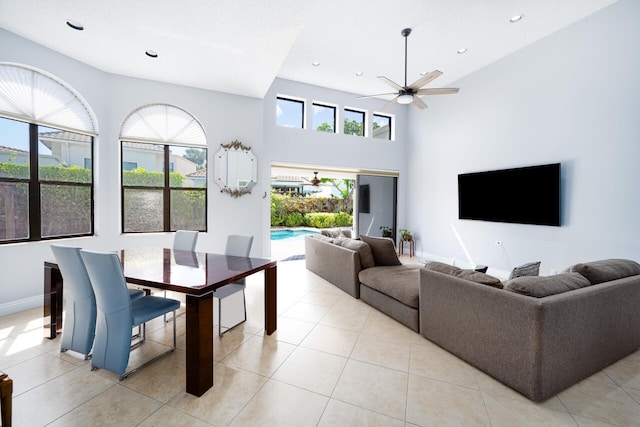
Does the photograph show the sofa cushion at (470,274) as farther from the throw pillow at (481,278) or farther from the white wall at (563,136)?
the white wall at (563,136)

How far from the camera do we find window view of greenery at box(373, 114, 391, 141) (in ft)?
22.8

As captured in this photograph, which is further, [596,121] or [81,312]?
[596,121]

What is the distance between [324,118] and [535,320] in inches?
224

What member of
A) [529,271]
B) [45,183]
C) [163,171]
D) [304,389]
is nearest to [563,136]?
[529,271]

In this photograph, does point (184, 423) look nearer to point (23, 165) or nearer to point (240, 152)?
point (23, 165)

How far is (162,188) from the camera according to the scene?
4.54 meters

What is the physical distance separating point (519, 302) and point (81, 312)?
3.35 m

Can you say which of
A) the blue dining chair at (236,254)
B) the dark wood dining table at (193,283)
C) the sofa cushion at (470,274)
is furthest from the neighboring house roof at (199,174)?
the sofa cushion at (470,274)

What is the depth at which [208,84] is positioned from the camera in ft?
14.7

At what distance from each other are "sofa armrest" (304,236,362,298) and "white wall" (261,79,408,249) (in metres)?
1.27

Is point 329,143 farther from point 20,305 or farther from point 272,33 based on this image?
point 20,305

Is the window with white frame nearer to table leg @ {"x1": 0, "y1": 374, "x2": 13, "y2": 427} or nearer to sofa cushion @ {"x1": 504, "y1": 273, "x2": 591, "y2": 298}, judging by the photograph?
sofa cushion @ {"x1": 504, "y1": 273, "x2": 591, "y2": 298}

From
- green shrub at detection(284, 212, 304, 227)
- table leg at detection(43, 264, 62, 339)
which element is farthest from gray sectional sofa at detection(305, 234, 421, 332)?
green shrub at detection(284, 212, 304, 227)

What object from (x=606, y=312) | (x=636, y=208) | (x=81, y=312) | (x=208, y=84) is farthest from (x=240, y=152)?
(x=636, y=208)
